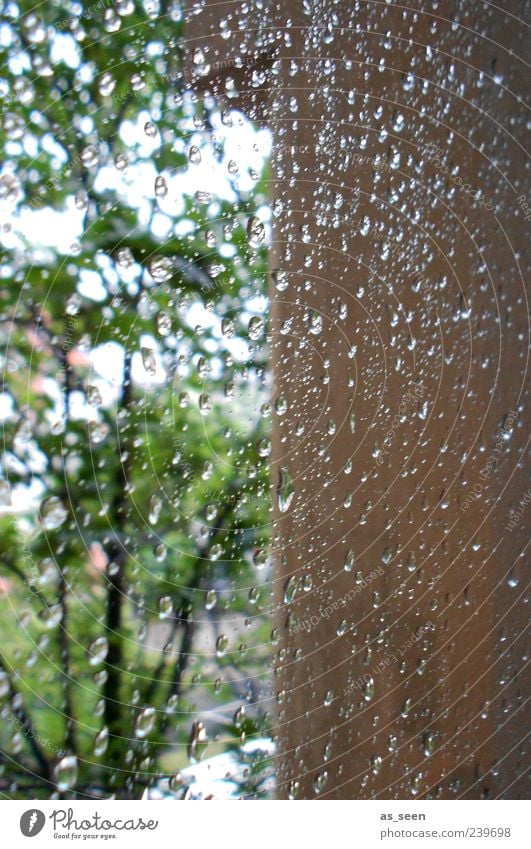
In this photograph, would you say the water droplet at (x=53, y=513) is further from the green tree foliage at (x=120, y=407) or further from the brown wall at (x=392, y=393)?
the brown wall at (x=392, y=393)

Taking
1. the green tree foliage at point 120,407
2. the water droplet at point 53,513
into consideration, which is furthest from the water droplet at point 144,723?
the water droplet at point 53,513

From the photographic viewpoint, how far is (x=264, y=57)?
1.75 feet

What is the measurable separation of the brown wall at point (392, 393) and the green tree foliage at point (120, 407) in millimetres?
28

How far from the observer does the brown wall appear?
1.74 ft

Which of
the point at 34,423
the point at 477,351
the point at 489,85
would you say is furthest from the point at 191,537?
the point at 489,85

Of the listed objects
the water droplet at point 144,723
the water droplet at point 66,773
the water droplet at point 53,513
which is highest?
the water droplet at point 53,513

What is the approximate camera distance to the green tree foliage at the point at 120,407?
0.48 m

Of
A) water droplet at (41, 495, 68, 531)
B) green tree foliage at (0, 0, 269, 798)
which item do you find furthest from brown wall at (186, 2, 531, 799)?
water droplet at (41, 495, 68, 531)

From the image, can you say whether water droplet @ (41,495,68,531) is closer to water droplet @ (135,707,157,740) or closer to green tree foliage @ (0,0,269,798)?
green tree foliage @ (0,0,269,798)

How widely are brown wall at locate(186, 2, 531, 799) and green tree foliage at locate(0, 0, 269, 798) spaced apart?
28 millimetres

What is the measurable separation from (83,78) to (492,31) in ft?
0.93

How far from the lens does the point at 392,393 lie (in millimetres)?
546

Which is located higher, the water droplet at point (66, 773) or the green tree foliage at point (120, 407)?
the green tree foliage at point (120, 407)
